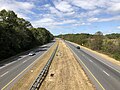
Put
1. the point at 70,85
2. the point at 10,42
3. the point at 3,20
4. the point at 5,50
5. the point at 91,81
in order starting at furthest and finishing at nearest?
the point at 3,20
the point at 10,42
the point at 5,50
the point at 91,81
the point at 70,85

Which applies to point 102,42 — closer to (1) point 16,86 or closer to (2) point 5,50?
(2) point 5,50

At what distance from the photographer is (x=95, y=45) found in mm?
85000

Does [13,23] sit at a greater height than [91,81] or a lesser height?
greater

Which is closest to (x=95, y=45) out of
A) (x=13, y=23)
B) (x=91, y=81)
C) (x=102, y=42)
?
(x=102, y=42)

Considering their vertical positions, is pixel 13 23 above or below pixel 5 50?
above

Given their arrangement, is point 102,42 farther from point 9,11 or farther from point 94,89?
point 94,89

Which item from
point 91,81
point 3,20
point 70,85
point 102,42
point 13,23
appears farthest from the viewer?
point 102,42

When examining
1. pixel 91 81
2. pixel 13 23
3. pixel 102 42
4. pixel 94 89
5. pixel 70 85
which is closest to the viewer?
pixel 94 89

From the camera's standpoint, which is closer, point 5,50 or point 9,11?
point 5,50

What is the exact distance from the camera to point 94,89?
1827cm

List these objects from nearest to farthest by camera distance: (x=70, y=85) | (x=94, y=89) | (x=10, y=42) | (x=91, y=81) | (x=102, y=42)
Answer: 1. (x=94, y=89)
2. (x=70, y=85)
3. (x=91, y=81)
4. (x=10, y=42)
5. (x=102, y=42)

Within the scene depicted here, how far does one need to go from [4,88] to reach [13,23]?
51375mm

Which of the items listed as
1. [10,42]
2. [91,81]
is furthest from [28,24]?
[91,81]

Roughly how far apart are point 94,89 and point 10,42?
4102 cm
